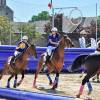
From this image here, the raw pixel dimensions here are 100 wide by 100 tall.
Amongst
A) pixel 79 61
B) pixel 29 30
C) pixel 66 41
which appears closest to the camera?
pixel 79 61

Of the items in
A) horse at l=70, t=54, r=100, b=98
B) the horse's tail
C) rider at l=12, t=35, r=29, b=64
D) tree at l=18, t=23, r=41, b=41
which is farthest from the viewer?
tree at l=18, t=23, r=41, b=41

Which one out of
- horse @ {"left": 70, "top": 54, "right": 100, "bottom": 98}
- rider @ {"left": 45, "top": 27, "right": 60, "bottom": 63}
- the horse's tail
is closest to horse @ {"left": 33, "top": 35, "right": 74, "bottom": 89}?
rider @ {"left": 45, "top": 27, "right": 60, "bottom": 63}

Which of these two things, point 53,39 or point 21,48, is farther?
point 21,48

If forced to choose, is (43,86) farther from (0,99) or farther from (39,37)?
(39,37)

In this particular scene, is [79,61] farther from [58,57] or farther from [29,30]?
[29,30]

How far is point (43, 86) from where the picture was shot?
18203mm

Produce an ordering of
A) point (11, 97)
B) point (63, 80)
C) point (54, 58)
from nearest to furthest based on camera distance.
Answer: point (11, 97) < point (54, 58) < point (63, 80)

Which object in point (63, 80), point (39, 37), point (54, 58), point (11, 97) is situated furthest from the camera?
point (39, 37)

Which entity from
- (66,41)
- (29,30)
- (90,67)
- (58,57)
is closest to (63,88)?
(58,57)

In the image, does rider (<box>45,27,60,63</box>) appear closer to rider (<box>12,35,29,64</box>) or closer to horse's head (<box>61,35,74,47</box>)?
horse's head (<box>61,35,74,47</box>)

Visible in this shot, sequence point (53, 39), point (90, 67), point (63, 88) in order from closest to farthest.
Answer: point (90, 67) → point (63, 88) → point (53, 39)

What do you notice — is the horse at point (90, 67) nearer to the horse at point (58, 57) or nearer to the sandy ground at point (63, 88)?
the sandy ground at point (63, 88)

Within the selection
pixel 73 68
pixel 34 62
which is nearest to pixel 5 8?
pixel 34 62

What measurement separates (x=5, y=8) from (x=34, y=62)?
337 ft
